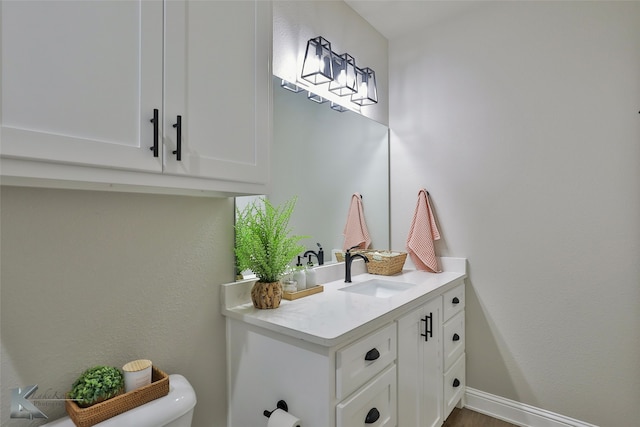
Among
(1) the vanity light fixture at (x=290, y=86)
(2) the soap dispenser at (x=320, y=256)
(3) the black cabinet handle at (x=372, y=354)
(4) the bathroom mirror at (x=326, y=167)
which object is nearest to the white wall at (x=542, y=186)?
(4) the bathroom mirror at (x=326, y=167)

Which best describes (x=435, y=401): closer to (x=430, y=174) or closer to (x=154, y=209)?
(x=430, y=174)

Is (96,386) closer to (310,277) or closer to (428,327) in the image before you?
(310,277)

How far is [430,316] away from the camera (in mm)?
1700

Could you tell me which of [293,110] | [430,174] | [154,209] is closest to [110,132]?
[154,209]

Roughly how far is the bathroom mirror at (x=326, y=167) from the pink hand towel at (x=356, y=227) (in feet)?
0.15

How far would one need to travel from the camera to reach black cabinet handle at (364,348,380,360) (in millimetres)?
1219

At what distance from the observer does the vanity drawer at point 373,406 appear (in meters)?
1.11

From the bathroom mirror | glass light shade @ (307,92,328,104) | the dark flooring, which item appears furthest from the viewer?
the dark flooring

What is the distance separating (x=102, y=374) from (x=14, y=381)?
0.20 meters

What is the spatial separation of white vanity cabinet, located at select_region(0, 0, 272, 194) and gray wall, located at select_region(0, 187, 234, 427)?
30 centimetres

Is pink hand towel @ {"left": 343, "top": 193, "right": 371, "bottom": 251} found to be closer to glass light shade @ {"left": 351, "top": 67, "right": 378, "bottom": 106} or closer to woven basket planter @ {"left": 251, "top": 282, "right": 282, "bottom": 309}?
glass light shade @ {"left": 351, "top": 67, "right": 378, "bottom": 106}

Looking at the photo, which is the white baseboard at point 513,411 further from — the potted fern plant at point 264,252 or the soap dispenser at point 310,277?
the potted fern plant at point 264,252

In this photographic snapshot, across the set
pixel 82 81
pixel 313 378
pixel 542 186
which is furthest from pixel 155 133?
pixel 542 186

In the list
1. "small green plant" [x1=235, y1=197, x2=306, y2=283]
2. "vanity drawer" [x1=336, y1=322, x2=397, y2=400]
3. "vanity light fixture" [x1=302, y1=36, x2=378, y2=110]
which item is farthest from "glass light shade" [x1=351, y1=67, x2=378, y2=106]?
"vanity drawer" [x1=336, y1=322, x2=397, y2=400]
